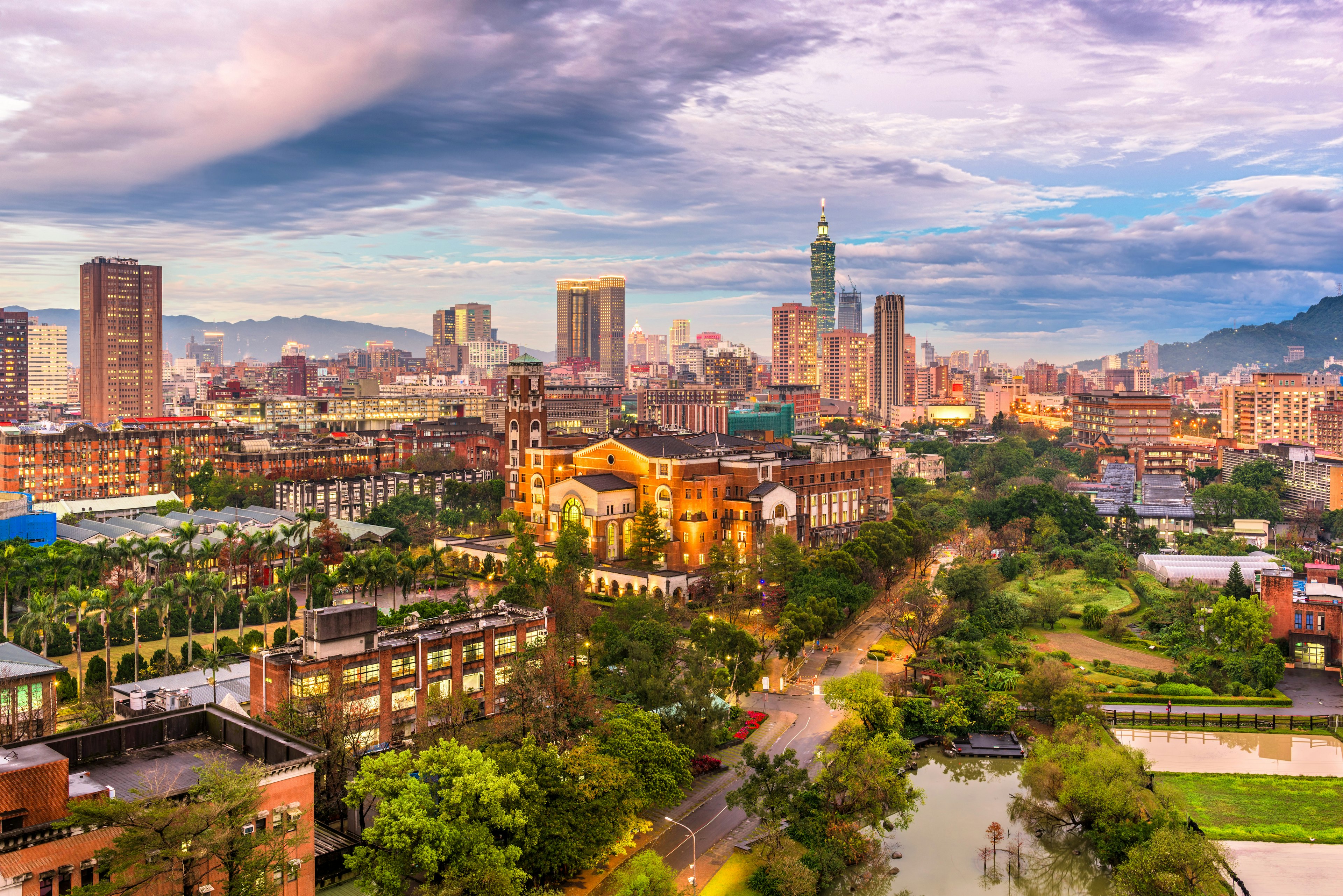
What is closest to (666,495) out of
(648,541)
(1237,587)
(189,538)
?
(648,541)

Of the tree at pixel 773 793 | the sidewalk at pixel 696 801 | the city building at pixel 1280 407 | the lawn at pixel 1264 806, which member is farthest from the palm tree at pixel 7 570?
the city building at pixel 1280 407

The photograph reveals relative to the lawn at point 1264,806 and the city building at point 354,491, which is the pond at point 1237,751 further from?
the city building at point 354,491

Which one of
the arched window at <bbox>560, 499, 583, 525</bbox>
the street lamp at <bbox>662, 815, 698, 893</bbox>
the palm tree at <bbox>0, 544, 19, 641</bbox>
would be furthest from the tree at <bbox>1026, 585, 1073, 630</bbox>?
the palm tree at <bbox>0, 544, 19, 641</bbox>

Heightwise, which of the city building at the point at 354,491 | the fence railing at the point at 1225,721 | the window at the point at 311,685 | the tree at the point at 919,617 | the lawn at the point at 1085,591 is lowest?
the fence railing at the point at 1225,721

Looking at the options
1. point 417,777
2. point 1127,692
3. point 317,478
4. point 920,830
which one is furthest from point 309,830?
point 317,478

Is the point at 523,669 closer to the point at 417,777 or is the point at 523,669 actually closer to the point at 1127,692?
the point at 417,777

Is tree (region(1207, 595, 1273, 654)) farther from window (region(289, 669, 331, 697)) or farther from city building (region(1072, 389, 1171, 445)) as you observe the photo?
city building (region(1072, 389, 1171, 445))
